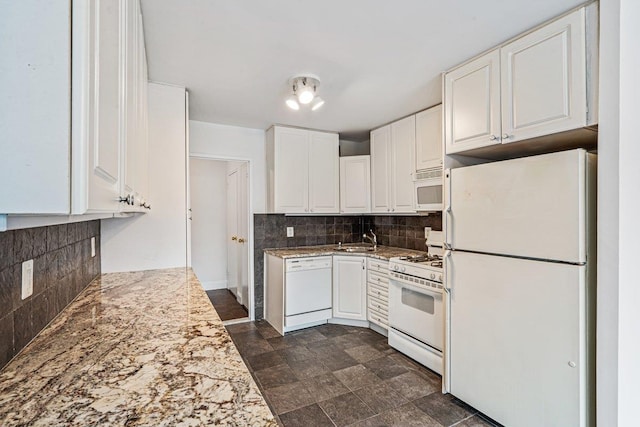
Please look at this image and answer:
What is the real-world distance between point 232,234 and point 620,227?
166 inches

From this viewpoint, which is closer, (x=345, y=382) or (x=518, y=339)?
(x=518, y=339)

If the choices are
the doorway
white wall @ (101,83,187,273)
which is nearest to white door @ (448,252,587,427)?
white wall @ (101,83,187,273)

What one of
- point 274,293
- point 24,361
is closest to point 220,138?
point 274,293

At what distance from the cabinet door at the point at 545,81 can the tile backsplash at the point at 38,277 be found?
230 centimetres

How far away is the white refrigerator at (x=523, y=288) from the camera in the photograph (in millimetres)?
1460

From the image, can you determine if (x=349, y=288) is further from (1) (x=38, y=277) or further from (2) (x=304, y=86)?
(1) (x=38, y=277)

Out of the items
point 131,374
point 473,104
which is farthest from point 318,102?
point 131,374

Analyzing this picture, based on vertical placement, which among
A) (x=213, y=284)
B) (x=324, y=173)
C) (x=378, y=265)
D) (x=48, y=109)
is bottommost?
(x=213, y=284)

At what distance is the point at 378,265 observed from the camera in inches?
126

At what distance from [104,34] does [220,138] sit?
2.93 meters

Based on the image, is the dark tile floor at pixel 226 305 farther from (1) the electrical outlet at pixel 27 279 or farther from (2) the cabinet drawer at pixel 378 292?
(1) the electrical outlet at pixel 27 279

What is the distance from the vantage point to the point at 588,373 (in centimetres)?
145

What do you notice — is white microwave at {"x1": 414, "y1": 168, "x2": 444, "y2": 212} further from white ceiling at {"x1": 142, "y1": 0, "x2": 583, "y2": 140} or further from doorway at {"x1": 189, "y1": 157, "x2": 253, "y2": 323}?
doorway at {"x1": 189, "y1": 157, "x2": 253, "y2": 323}

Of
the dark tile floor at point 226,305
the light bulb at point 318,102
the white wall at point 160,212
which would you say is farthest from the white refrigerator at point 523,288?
the dark tile floor at point 226,305
